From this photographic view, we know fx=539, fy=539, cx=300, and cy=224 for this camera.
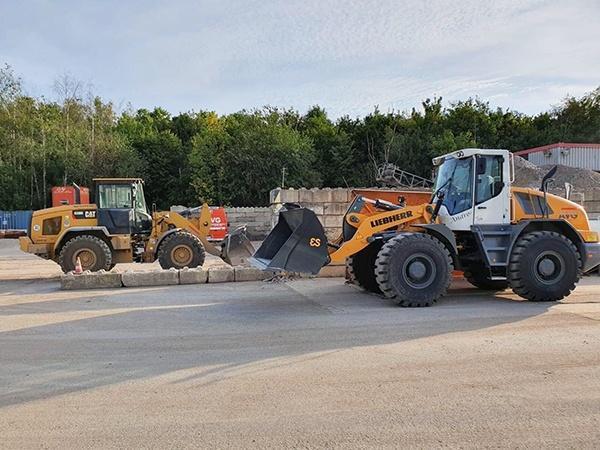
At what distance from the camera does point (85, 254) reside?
13852 mm

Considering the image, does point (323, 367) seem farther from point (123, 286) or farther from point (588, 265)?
point (123, 286)

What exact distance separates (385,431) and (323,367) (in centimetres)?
162

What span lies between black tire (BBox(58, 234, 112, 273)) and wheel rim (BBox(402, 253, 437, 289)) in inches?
333

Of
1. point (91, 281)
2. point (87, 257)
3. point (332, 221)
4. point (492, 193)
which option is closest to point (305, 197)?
point (332, 221)

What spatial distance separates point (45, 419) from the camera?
4.34m

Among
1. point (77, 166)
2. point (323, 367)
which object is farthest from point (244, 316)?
point (77, 166)

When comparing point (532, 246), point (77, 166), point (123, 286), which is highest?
point (77, 166)

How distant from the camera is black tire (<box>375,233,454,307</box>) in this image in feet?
28.5

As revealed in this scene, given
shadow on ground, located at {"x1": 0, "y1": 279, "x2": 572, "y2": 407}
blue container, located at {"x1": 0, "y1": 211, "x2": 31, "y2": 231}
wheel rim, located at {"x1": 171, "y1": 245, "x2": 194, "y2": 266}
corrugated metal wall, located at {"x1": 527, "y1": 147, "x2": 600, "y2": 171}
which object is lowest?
shadow on ground, located at {"x1": 0, "y1": 279, "x2": 572, "y2": 407}

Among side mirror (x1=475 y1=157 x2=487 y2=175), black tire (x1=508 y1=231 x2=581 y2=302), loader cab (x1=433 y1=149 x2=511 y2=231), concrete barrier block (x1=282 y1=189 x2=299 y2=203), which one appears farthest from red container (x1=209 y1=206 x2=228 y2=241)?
black tire (x1=508 y1=231 x2=581 y2=302)

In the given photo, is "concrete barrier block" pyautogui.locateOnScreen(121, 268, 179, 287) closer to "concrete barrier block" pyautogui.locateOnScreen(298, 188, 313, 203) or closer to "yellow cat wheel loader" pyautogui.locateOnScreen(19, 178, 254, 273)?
"yellow cat wheel loader" pyautogui.locateOnScreen(19, 178, 254, 273)

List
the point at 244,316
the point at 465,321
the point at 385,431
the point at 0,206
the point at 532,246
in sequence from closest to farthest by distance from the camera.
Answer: the point at 385,431 < the point at 465,321 < the point at 244,316 < the point at 532,246 < the point at 0,206

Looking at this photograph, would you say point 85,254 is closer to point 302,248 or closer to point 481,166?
point 302,248

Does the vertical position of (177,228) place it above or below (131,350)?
above
